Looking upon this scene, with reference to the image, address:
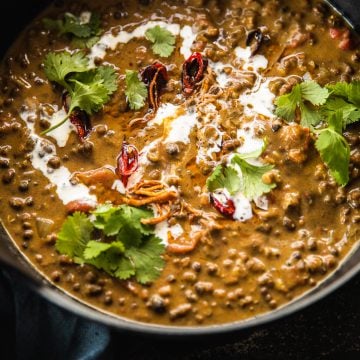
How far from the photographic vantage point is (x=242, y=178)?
5242 millimetres

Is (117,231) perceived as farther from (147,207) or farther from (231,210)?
(231,210)

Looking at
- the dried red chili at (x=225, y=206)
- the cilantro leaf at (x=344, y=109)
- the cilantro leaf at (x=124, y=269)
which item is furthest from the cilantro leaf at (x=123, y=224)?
the cilantro leaf at (x=344, y=109)

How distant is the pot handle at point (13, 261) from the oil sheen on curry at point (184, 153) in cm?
6

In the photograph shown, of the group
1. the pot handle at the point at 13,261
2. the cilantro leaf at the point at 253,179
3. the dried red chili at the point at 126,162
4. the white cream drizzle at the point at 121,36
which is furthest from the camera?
the white cream drizzle at the point at 121,36

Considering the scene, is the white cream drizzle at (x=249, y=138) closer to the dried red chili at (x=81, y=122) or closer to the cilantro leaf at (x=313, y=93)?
the cilantro leaf at (x=313, y=93)

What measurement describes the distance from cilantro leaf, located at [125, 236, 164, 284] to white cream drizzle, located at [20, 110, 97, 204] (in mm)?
474

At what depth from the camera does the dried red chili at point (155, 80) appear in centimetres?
555

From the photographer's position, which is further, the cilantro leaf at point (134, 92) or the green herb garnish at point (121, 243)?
the cilantro leaf at point (134, 92)

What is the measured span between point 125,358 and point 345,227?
1.69 metres

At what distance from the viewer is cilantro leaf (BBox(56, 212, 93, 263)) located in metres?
5.06

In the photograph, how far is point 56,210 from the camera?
5.32 metres

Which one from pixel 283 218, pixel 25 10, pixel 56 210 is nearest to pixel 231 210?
pixel 283 218

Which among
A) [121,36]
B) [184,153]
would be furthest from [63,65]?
[184,153]

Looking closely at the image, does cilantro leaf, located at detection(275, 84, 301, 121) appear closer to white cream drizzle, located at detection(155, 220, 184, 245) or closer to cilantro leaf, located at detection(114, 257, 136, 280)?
white cream drizzle, located at detection(155, 220, 184, 245)
